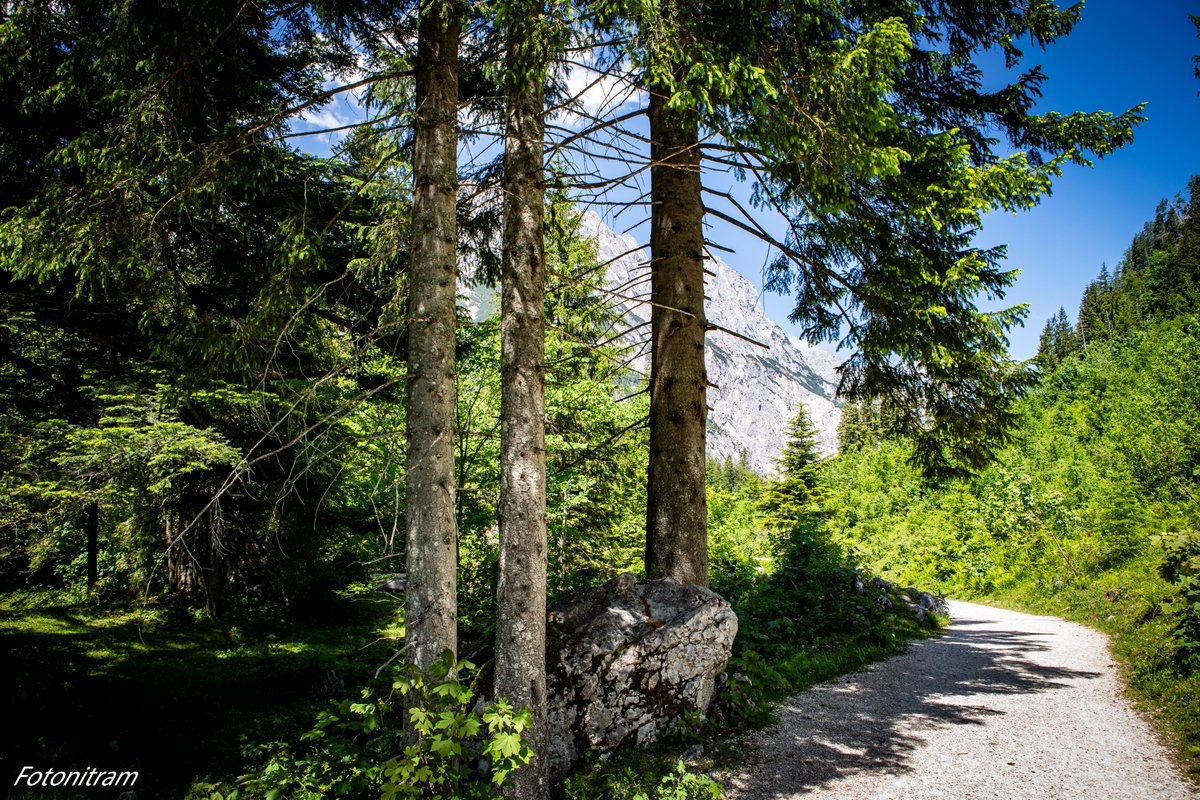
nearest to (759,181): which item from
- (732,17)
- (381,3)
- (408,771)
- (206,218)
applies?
(732,17)

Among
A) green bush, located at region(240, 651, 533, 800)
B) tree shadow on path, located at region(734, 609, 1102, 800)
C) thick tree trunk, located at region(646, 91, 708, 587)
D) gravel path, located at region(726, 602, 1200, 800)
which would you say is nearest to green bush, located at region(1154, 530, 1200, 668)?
gravel path, located at region(726, 602, 1200, 800)

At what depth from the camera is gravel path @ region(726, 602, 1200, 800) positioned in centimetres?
391

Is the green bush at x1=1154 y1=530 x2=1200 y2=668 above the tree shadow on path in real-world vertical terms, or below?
→ above

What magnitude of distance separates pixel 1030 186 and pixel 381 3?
6.92 metres

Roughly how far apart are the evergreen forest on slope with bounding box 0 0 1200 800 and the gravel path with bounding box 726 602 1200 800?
0.52m

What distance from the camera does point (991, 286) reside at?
6703mm

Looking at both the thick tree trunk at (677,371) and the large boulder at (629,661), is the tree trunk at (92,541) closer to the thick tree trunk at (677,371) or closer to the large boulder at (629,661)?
the large boulder at (629,661)

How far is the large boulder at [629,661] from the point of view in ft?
14.9

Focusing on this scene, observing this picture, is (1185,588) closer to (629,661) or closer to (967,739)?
(967,739)

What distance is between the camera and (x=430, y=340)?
14.1ft

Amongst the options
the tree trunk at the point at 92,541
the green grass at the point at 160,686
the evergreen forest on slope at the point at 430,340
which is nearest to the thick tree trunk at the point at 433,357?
the evergreen forest on slope at the point at 430,340

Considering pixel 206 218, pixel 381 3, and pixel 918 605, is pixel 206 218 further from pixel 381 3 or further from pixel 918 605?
pixel 918 605

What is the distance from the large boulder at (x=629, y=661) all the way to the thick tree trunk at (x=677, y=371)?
0.53 m

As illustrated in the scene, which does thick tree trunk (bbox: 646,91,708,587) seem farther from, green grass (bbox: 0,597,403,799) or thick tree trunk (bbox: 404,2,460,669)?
green grass (bbox: 0,597,403,799)
